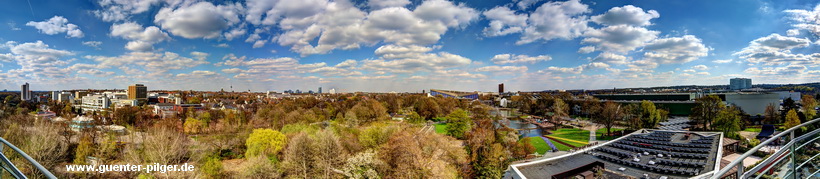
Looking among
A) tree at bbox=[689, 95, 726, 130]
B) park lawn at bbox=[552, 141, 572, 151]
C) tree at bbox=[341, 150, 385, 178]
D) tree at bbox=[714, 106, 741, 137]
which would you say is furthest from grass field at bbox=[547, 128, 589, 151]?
tree at bbox=[341, 150, 385, 178]

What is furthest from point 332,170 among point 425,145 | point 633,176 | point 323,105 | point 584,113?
point 584,113

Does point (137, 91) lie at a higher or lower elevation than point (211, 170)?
higher

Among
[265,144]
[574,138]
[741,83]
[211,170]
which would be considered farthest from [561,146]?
[741,83]

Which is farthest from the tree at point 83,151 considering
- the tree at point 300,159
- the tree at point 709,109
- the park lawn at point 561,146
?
the tree at point 709,109

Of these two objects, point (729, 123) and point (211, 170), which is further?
point (729, 123)

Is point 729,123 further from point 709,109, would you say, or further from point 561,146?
point 561,146

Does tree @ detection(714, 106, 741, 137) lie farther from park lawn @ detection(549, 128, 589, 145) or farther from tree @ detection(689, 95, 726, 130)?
park lawn @ detection(549, 128, 589, 145)

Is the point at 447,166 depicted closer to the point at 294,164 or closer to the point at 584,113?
the point at 294,164

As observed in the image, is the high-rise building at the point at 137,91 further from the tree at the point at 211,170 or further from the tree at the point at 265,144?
the tree at the point at 211,170
